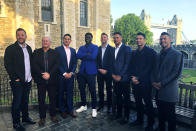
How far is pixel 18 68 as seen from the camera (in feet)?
12.0

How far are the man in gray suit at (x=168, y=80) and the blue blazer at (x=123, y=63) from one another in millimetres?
843

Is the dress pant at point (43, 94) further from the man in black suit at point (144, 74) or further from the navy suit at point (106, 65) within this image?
the man in black suit at point (144, 74)

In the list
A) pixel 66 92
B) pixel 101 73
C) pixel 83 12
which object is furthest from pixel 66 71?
pixel 83 12

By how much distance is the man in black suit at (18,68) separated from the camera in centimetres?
358

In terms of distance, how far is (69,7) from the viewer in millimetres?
15336

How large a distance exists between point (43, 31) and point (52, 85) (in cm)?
1120

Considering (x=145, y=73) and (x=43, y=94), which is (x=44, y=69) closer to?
(x=43, y=94)

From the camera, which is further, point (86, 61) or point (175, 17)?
point (175, 17)

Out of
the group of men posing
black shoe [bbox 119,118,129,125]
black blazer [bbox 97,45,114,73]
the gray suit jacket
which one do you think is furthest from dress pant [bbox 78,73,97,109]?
the gray suit jacket

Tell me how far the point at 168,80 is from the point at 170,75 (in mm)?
118

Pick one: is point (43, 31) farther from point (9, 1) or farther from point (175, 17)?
point (175, 17)

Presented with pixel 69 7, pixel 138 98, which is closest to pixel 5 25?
pixel 69 7

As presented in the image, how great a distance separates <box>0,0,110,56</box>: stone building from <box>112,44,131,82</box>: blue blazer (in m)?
10.8

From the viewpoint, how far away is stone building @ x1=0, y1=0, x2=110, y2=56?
38.7ft
